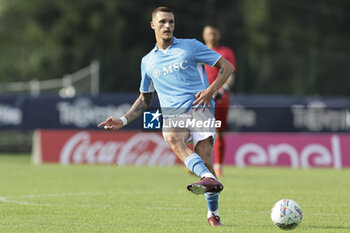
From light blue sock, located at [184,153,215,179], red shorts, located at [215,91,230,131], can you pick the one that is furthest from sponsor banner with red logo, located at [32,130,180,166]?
light blue sock, located at [184,153,215,179]

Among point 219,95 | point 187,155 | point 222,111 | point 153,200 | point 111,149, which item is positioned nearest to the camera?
point 187,155

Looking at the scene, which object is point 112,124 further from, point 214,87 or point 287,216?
point 287,216

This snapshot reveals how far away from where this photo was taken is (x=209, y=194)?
8.09 meters

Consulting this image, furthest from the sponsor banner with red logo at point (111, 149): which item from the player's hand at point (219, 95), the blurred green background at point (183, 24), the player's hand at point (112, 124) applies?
the blurred green background at point (183, 24)

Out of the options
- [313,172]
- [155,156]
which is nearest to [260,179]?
[313,172]

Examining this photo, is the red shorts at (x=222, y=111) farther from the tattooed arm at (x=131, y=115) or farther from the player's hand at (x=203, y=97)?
the player's hand at (x=203, y=97)

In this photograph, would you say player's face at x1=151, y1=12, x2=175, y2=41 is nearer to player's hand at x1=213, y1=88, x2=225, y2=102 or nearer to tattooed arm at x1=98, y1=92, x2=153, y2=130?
tattooed arm at x1=98, y1=92, x2=153, y2=130

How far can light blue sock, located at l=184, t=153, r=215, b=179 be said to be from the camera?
7693mm

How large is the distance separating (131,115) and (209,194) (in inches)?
55.4

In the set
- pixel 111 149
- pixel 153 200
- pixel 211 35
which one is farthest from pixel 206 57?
pixel 111 149

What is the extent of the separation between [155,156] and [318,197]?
8136mm

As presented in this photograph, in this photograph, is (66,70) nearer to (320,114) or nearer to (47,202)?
(320,114)

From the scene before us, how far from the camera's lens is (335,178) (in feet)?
49.3

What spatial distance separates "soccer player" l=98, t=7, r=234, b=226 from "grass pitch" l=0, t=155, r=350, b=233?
2.66 feet
